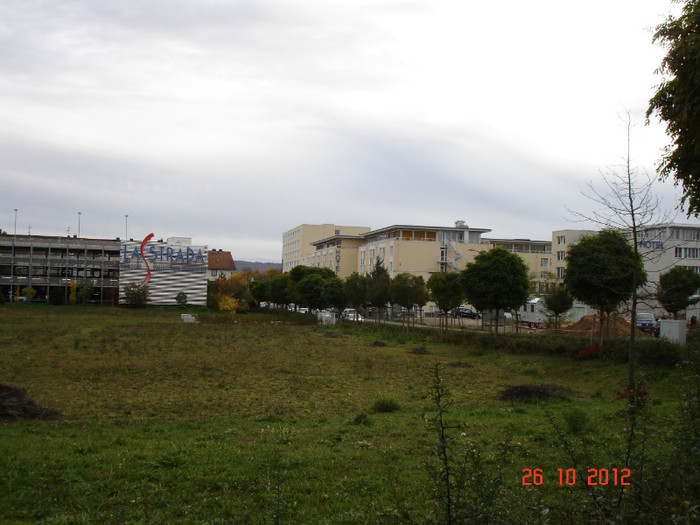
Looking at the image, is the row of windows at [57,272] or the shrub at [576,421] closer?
the shrub at [576,421]

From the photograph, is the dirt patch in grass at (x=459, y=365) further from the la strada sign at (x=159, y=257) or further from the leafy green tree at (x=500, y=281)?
the la strada sign at (x=159, y=257)

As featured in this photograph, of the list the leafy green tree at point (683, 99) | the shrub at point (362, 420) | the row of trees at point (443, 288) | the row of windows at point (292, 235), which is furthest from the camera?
the row of windows at point (292, 235)

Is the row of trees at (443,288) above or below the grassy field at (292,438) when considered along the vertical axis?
above

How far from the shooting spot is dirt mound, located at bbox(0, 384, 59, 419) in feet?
38.1

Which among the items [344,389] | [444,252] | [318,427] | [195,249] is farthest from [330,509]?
A: [195,249]

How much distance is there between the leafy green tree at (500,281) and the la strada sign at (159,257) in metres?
64.3

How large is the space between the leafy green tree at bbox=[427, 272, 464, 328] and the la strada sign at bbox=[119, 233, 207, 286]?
58.7 metres

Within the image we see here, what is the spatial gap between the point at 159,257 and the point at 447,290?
2427 inches

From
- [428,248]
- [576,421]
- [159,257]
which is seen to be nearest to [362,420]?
[576,421]

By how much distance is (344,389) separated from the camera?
17000mm

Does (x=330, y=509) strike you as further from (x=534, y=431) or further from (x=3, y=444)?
(x=3, y=444)

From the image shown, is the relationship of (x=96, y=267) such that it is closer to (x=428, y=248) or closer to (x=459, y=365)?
(x=428, y=248)

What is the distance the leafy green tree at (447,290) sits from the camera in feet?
119

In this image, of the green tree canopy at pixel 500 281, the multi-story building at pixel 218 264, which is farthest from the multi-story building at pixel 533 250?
the multi-story building at pixel 218 264
